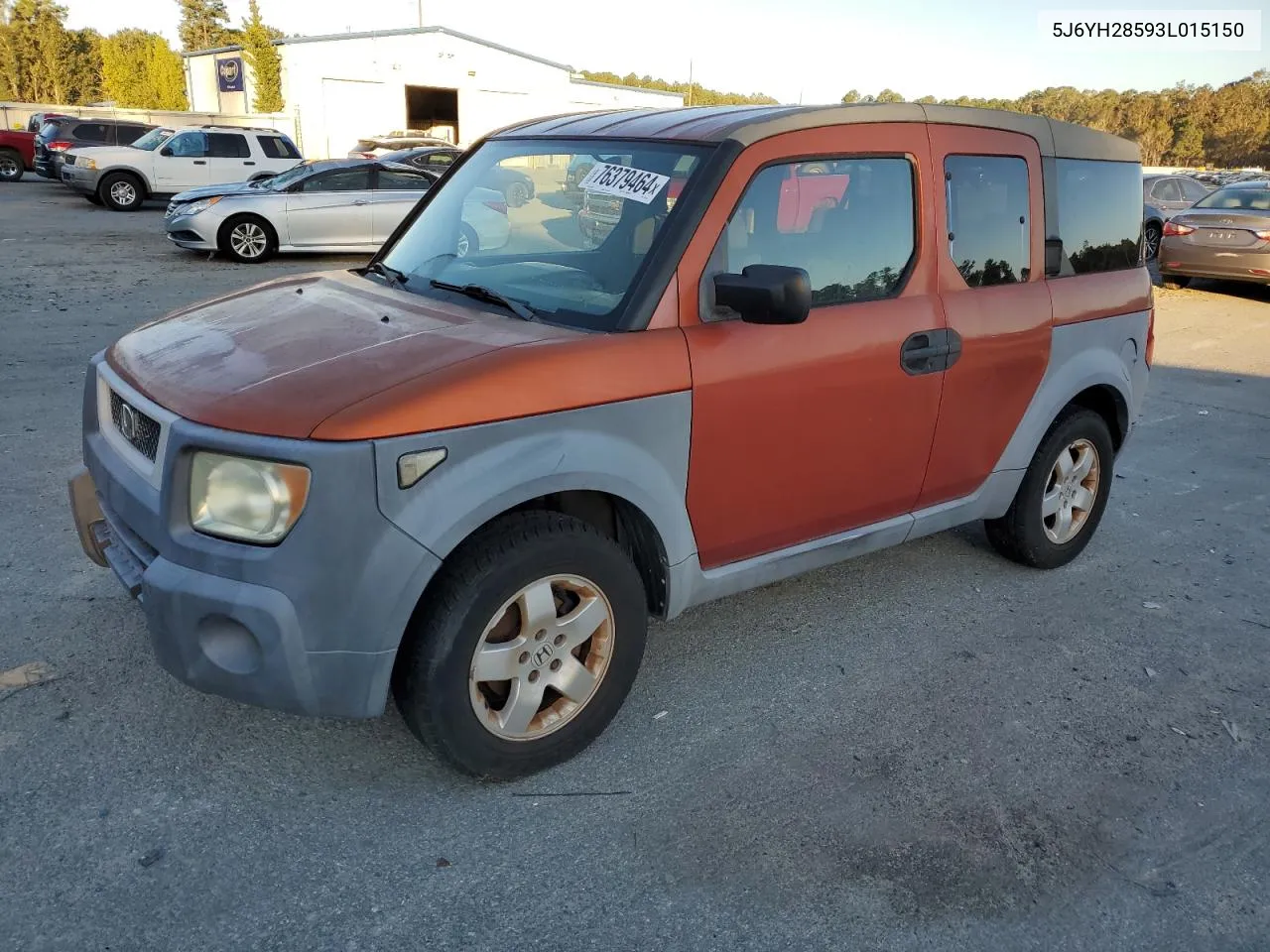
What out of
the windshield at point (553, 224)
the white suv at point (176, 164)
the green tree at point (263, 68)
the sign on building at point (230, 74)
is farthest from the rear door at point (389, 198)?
the sign on building at point (230, 74)

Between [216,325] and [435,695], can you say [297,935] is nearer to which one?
[435,695]

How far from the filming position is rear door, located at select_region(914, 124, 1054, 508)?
384 cm

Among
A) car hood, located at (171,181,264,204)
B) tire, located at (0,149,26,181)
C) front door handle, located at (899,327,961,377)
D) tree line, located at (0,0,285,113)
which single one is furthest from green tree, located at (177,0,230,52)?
front door handle, located at (899,327,961,377)

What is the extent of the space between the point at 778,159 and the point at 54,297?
967 centimetres

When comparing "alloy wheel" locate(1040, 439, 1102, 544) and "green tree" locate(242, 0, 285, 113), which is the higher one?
"green tree" locate(242, 0, 285, 113)

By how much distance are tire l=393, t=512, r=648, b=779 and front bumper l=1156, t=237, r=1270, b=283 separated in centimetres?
1409

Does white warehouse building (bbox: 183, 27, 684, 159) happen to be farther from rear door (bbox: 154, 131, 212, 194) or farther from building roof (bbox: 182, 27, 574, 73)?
rear door (bbox: 154, 131, 212, 194)

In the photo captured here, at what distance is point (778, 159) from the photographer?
3.33 meters

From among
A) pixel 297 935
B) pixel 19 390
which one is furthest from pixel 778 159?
pixel 19 390

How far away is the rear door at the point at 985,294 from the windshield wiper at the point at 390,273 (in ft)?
6.66

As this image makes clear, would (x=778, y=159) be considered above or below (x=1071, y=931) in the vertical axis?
above

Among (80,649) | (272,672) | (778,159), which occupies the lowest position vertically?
(80,649)

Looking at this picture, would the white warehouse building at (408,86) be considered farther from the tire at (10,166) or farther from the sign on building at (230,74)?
the tire at (10,166)

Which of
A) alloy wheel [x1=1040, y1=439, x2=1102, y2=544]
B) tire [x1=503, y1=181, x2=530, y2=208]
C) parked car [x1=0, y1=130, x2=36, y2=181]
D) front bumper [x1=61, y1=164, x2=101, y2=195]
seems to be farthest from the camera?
parked car [x1=0, y1=130, x2=36, y2=181]
